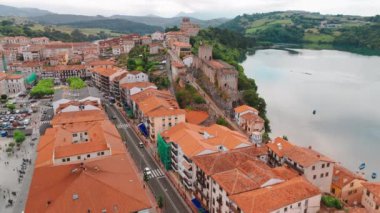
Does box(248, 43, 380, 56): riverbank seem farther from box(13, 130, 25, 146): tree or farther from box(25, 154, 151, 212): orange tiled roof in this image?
box(25, 154, 151, 212): orange tiled roof

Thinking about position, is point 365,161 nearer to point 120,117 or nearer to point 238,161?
point 238,161

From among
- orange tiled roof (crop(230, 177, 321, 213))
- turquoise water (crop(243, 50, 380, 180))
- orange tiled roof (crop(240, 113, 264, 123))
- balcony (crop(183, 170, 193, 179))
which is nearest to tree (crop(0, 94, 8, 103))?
orange tiled roof (crop(240, 113, 264, 123))

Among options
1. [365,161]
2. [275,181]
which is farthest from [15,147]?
[365,161]

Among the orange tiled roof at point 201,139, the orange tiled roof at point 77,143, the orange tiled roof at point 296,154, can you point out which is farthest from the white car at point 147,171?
the orange tiled roof at point 296,154

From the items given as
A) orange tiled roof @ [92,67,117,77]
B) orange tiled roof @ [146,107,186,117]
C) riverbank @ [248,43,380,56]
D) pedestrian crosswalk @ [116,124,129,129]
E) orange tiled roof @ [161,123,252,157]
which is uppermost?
riverbank @ [248,43,380,56]

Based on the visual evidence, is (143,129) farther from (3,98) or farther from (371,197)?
(3,98)

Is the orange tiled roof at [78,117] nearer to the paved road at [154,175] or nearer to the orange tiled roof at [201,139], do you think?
the paved road at [154,175]

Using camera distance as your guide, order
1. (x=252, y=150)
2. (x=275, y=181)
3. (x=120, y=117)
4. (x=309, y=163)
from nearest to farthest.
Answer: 1. (x=275, y=181)
2. (x=309, y=163)
3. (x=252, y=150)
4. (x=120, y=117)
